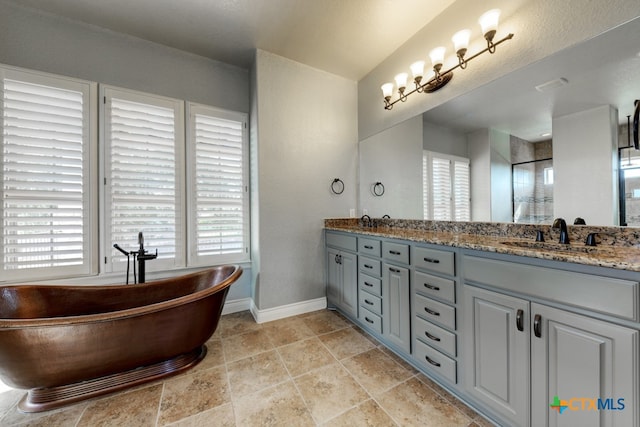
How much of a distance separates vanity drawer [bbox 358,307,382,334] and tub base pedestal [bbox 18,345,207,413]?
4.71 feet

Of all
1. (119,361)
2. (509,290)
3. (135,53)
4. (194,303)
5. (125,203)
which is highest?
(135,53)

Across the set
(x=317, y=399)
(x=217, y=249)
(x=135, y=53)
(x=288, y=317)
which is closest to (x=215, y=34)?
(x=135, y=53)

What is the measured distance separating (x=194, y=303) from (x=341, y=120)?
2.47 meters

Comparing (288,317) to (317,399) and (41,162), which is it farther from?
(41,162)

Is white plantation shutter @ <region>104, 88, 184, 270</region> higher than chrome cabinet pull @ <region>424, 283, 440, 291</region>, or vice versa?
white plantation shutter @ <region>104, 88, 184, 270</region>

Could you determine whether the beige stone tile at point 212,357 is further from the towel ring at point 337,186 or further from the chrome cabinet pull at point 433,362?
the towel ring at point 337,186

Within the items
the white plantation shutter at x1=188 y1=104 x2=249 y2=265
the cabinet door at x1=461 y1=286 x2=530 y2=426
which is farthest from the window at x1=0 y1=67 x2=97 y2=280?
the cabinet door at x1=461 y1=286 x2=530 y2=426

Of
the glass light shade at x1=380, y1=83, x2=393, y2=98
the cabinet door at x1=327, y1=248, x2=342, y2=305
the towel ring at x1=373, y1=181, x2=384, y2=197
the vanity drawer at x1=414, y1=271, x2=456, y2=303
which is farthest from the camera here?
the towel ring at x1=373, y1=181, x2=384, y2=197

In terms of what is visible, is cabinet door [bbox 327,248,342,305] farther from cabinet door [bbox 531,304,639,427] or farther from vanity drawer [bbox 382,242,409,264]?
cabinet door [bbox 531,304,639,427]

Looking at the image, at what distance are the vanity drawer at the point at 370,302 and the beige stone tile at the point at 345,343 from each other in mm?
280

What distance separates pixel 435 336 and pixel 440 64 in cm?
205

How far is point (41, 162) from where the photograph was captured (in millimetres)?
1943

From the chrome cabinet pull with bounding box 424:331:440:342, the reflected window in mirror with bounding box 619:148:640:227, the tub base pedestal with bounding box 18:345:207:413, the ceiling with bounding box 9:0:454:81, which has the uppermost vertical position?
the ceiling with bounding box 9:0:454:81

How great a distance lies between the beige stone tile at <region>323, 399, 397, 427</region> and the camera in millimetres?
1301
